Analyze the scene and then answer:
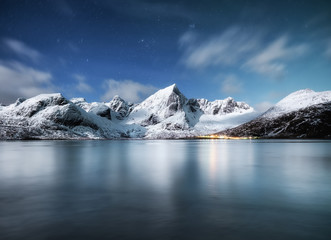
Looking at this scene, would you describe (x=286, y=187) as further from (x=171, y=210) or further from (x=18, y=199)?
(x=18, y=199)

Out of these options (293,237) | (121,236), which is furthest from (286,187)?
(121,236)

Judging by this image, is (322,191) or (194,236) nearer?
(194,236)

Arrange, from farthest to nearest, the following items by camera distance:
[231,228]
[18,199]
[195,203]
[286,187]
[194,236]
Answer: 1. [286,187]
2. [18,199]
3. [195,203]
4. [231,228]
5. [194,236]

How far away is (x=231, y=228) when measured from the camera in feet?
24.1

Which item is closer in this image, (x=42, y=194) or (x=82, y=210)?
(x=82, y=210)

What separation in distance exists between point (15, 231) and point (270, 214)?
916cm

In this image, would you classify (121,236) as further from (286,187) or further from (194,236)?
(286,187)

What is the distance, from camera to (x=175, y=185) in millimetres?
14641

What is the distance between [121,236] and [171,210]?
2987 millimetres

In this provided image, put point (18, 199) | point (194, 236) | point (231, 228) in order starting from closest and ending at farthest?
point (194, 236) → point (231, 228) → point (18, 199)

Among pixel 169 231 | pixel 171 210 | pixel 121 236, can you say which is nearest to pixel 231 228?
pixel 169 231

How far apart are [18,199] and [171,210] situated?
7921 mm

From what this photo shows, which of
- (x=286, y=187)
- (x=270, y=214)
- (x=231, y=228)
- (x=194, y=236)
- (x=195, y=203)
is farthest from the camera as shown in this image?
(x=286, y=187)

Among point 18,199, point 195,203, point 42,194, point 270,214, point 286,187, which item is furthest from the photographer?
point 286,187
